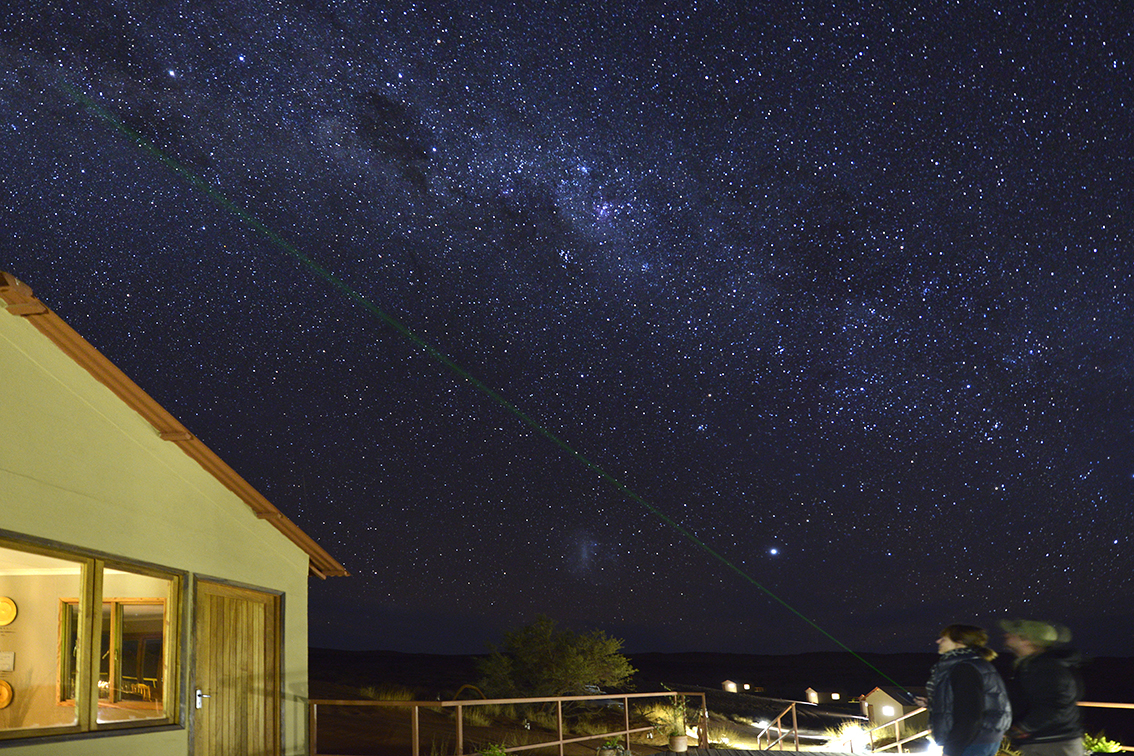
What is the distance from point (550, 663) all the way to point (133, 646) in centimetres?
1851

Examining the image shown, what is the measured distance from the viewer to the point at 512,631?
25.3 metres

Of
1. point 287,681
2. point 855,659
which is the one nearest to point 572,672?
point 287,681

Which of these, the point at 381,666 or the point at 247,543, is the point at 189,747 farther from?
the point at 381,666

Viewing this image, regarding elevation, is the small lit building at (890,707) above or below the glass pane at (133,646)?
below

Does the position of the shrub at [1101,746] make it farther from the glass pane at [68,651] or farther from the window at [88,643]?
the glass pane at [68,651]

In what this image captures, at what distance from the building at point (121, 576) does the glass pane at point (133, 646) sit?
13mm

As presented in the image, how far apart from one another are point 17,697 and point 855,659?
4289 inches

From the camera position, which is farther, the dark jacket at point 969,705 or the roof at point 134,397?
the roof at point 134,397


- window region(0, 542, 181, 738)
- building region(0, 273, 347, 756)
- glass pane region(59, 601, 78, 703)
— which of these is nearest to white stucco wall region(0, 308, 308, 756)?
building region(0, 273, 347, 756)

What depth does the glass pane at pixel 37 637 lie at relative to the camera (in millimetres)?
6242

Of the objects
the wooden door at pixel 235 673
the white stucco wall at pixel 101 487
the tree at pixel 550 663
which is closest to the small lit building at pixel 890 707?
the tree at pixel 550 663

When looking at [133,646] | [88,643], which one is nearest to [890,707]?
[133,646]

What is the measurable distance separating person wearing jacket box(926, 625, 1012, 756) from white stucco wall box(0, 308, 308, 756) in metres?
5.27

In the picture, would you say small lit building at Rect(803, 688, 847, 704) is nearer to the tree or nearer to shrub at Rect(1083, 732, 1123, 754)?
the tree
